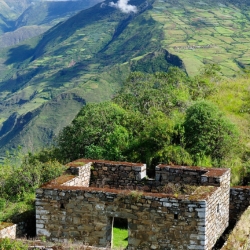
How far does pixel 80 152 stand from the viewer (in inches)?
808

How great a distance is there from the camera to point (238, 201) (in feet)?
43.9

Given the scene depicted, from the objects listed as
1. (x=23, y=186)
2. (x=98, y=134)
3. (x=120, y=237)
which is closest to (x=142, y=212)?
(x=120, y=237)

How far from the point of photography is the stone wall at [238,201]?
1327cm

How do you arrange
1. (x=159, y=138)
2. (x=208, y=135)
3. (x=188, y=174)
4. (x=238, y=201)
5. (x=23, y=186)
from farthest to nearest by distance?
(x=159, y=138)
(x=208, y=135)
(x=23, y=186)
(x=238, y=201)
(x=188, y=174)

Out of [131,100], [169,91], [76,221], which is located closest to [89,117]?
[169,91]

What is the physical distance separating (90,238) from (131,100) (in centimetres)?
2137

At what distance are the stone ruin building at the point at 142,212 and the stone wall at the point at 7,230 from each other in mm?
841

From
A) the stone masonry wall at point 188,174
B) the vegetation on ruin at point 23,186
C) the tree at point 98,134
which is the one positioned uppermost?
the stone masonry wall at point 188,174

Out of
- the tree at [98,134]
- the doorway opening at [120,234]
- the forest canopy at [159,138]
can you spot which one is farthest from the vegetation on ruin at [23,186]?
the forest canopy at [159,138]

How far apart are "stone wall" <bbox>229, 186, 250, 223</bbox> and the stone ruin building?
3.19 feet

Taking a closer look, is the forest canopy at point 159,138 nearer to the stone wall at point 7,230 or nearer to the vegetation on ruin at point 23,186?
the vegetation on ruin at point 23,186

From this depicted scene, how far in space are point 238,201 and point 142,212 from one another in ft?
13.3

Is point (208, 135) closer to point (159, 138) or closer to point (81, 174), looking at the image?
point (159, 138)

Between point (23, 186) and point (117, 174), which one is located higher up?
point (117, 174)
